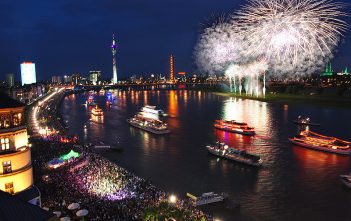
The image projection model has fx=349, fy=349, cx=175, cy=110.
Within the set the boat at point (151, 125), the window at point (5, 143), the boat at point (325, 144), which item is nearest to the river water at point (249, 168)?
the boat at point (325, 144)

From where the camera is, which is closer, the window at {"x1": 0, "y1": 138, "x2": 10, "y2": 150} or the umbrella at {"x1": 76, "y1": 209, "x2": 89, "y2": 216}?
the umbrella at {"x1": 76, "y1": 209, "x2": 89, "y2": 216}

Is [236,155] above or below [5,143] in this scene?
below

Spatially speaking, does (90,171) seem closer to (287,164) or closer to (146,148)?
(146,148)

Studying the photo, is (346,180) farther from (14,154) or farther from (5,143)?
(5,143)

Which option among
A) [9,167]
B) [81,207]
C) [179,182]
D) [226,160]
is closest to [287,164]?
[226,160]

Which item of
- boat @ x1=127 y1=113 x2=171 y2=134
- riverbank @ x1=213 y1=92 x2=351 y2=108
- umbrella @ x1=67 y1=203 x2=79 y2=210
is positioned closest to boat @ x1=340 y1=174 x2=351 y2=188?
umbrella @ x1=67 y1=203 x2=79 y2=210

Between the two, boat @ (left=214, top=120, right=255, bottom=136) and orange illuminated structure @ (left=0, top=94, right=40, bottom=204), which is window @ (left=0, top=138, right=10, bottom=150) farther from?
boat @ (left=214, top=120, right=255, bottom=136)

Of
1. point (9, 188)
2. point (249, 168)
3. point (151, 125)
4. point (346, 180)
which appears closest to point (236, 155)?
point (249, 168)
